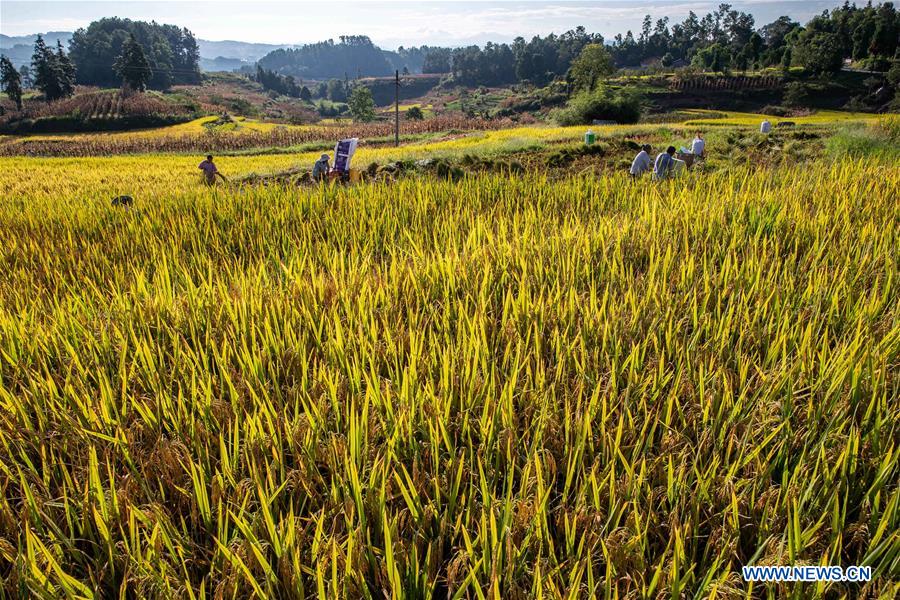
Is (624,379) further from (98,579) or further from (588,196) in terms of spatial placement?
(588,196)

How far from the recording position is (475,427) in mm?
1729

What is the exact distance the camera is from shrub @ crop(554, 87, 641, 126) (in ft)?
108

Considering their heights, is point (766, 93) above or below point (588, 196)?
above

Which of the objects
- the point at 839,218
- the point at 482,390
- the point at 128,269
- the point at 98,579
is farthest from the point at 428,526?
the point at 839,218

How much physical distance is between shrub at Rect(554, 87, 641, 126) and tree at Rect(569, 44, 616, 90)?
2337cm

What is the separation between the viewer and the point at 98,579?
1.23 meters

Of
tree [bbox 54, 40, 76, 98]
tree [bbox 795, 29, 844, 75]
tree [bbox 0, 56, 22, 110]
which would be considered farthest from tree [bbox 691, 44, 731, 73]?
tree [bbox 0, 56, 22, 110]

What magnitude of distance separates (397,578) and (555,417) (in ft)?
2.73

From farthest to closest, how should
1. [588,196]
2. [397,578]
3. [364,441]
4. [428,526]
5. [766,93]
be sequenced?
[766,93] → [588,196] → [364,441] → [428,526] → [397,578]

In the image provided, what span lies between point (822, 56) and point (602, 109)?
44833mm

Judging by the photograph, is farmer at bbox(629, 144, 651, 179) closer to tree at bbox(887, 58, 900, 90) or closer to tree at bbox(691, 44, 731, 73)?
tree at bbox(887, 58, 900, 90)

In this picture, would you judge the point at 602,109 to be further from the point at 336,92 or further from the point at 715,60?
the point at 336,92

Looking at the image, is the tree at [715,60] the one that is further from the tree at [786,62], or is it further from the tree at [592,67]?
the tree at [592,67]

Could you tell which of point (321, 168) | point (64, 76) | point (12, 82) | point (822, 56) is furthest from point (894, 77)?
point (64, 76)
